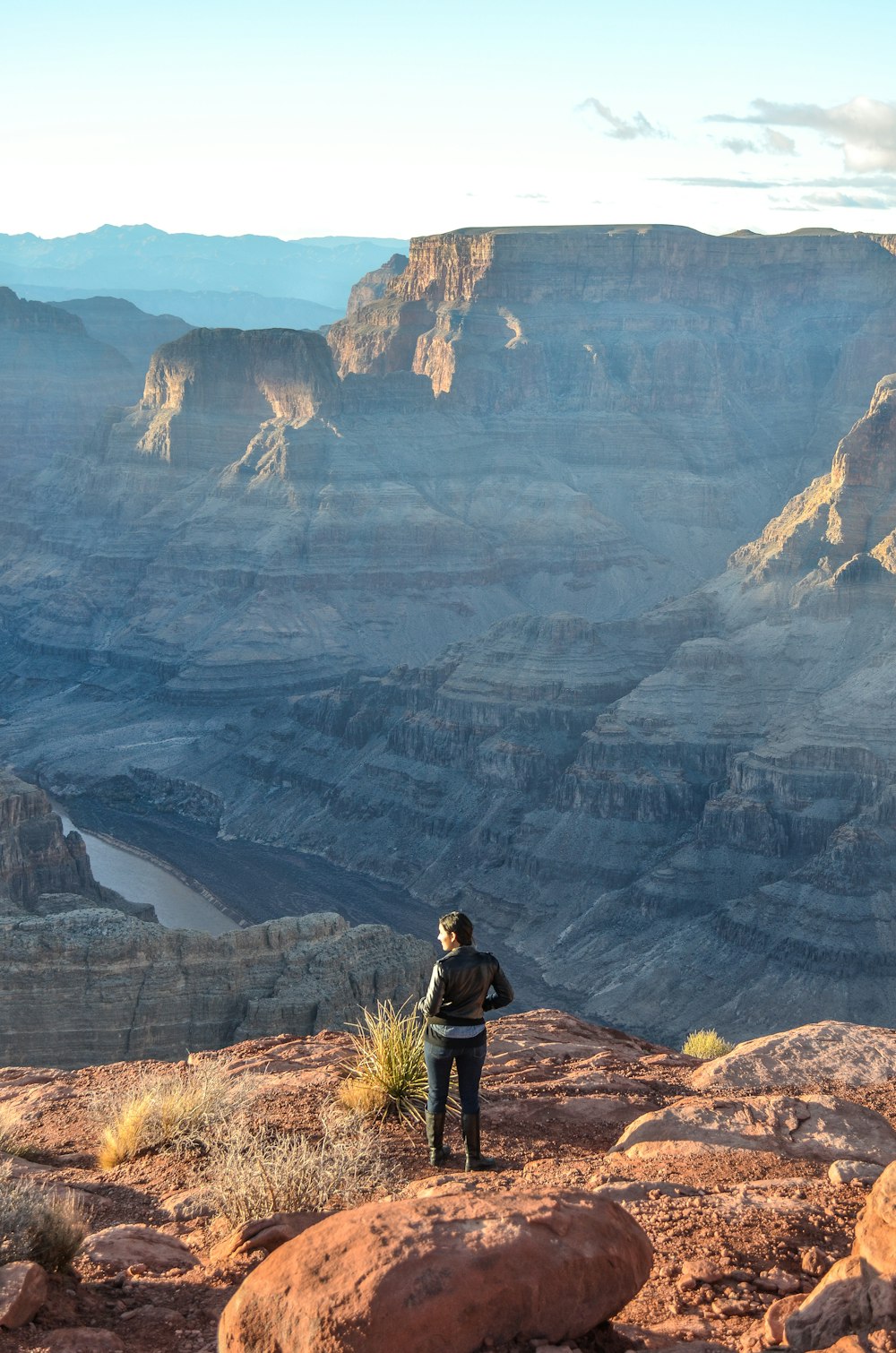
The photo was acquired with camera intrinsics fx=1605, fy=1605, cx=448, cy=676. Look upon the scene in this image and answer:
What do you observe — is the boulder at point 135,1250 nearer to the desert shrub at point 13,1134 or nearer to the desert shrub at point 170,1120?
the desert shrub at point 170,1120

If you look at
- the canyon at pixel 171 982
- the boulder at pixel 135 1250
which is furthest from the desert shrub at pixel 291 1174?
the canyon at pixel 171 982

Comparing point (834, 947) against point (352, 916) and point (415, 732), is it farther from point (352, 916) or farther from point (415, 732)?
point (415, 732)

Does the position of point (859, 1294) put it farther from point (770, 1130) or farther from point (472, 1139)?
point (770, 1130)

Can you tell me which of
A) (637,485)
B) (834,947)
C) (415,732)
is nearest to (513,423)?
(637,485)

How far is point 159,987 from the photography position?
134 ft

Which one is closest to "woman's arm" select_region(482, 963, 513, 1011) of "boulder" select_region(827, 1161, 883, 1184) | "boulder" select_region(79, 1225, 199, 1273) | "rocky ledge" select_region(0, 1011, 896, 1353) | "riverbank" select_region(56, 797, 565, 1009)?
"rocky ledge" select_region(0, 1011, 896, 1353)

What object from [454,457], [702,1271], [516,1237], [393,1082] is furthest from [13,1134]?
[454,457]

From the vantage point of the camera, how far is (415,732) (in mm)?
107000

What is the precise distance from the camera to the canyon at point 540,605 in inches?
3280

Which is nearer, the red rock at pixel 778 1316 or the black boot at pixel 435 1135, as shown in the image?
the red rock at pixel 778 1316

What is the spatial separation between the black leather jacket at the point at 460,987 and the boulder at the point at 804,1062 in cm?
480

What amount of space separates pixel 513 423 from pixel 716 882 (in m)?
96.8

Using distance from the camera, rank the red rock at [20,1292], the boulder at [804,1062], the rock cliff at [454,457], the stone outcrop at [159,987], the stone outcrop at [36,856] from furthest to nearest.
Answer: the rock cliff at [454,457], the stone outcrop at [36,856], the stone outcrop at [159,987], the boulder at [804,1062], the red rock at [20,1292]

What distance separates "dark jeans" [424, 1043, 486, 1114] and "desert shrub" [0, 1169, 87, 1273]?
3583 mm
